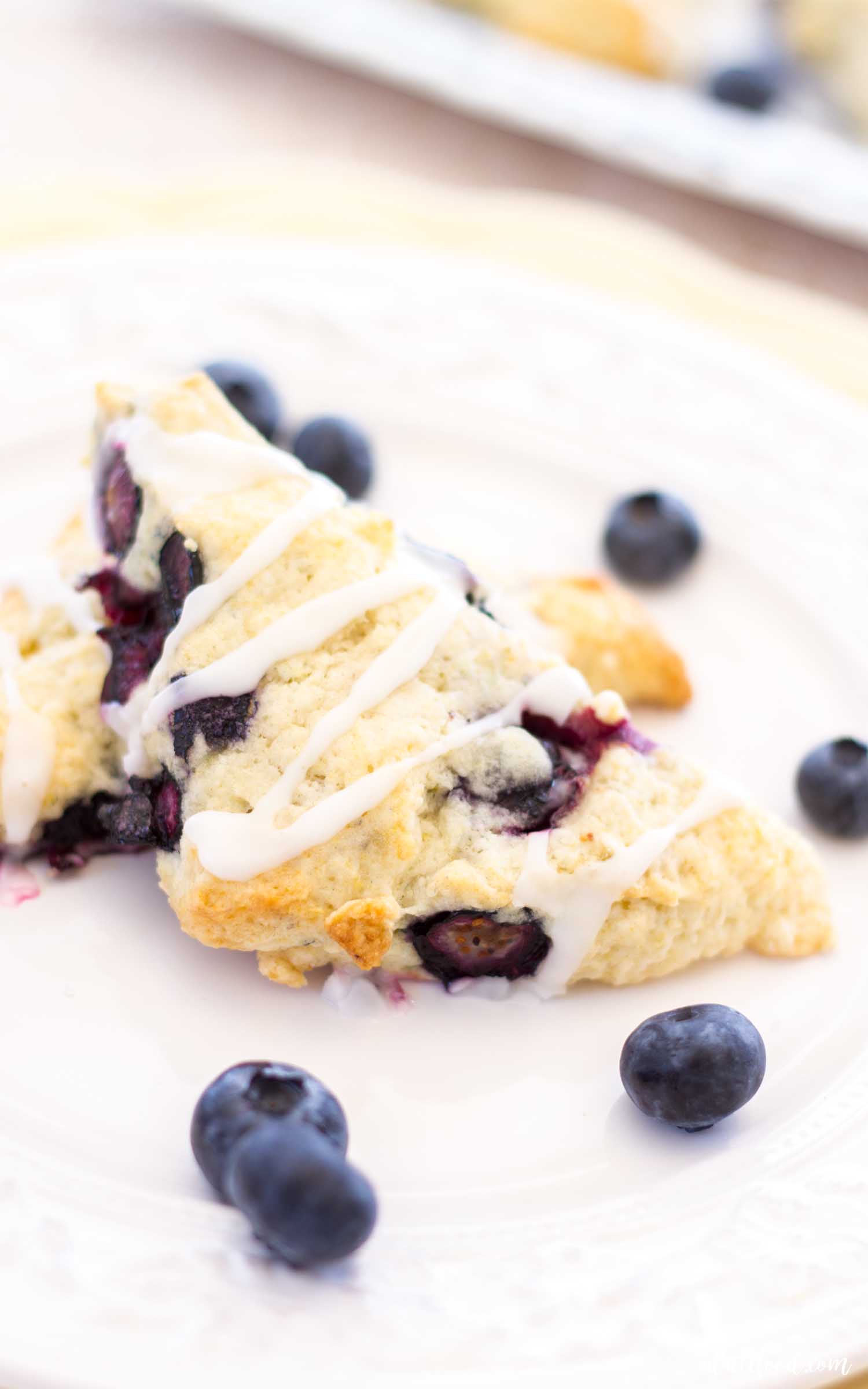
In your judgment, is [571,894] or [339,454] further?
[339,454]

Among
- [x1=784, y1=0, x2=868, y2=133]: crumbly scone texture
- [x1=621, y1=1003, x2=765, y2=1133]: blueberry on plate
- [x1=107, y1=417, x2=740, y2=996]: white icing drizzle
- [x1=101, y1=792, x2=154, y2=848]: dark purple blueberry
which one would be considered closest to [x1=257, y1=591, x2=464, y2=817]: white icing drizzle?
[x1=107, y1=417, x2=740, y2=996]: white icing drizzle

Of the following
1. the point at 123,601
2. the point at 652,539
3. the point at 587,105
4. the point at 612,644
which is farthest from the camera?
the point at 587,105

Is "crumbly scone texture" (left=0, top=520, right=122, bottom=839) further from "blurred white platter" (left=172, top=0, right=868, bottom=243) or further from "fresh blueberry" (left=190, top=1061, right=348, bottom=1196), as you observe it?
"blurred white platter" (left=172, top=0, right=868, bottom=243)

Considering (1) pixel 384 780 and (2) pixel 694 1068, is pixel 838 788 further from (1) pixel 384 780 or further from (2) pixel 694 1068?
(1) pixel 384 780

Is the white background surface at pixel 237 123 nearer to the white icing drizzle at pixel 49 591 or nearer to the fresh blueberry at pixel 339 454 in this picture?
the fresh blueberry at pixel 339 454


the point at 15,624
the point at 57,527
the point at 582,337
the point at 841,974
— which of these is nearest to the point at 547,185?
the point at 582,337

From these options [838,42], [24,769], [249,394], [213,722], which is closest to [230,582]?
[213,722]

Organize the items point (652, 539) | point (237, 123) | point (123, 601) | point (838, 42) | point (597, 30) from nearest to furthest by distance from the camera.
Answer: point (123, 601) < point (652, 539) < point (597, 30) < point (237, 123) < point (838, 42)
